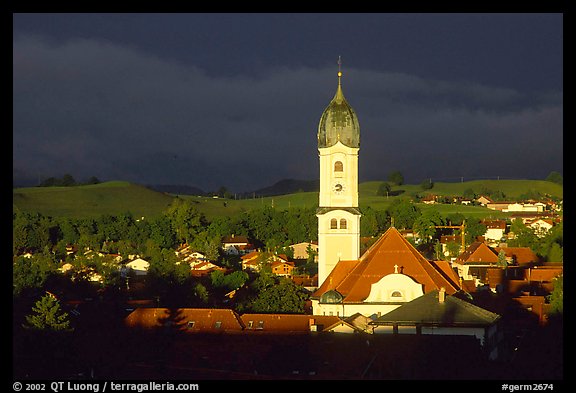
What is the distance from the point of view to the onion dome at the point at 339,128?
6888cm

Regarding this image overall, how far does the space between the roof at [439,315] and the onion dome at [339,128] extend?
61.2 ft

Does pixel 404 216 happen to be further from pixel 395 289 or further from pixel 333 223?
pixel 395 289

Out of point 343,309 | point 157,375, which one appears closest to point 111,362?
point 157,375

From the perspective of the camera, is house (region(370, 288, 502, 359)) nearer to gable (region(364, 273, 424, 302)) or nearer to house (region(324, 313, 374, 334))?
house (region(324, 313, 374, 334))

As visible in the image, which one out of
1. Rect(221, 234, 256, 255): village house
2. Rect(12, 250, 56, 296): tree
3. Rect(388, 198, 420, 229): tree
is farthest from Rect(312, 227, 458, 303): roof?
Rect(388, 198, 420, 229): tree

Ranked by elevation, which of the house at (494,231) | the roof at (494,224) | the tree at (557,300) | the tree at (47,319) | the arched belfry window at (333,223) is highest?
the roof at (494,224)

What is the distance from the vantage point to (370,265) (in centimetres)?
6200

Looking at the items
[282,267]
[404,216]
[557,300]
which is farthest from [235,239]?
[557,300]

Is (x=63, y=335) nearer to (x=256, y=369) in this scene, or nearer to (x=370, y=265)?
(x=256, y=369)

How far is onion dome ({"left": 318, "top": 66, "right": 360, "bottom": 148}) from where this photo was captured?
68.9 meters

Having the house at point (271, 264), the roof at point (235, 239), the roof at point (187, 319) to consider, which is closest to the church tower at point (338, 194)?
the roof at point (187, 319)

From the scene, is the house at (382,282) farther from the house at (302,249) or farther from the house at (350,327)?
the house at (302,249)

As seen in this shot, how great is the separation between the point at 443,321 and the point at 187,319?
1321cm
